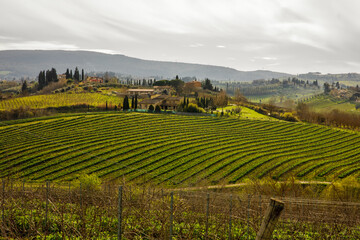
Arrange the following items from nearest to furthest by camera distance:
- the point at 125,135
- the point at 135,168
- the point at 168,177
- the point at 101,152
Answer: the point at 168,177, the point at 135,168, the point at 101,152, the point at 125,135

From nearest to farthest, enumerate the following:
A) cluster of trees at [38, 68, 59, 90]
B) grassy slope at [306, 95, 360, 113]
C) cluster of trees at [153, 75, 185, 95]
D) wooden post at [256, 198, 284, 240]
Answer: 1. wooden post at [256, 198, 284, 240]
2. cluster of trees at [153, 75, 185, 95]
3. cluster of trees at [38, 68, 59, 90]
4. grassy slope at [306, 95, 360, 113]

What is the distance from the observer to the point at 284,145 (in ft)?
192

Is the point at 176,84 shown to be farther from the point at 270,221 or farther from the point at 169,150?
the point at 270,221

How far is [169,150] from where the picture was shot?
166 feet

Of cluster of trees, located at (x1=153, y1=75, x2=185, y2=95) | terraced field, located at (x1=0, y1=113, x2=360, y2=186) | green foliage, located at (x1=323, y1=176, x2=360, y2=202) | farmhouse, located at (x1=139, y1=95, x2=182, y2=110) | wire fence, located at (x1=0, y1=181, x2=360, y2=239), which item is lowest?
terraced field, located at (x1=0, y1=113, x2=360, y2=186)

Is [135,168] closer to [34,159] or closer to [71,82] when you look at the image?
[34,159]

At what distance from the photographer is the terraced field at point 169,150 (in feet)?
137

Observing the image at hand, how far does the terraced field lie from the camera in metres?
41.8

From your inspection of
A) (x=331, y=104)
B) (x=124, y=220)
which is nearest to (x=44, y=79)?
(x=124, y=220)

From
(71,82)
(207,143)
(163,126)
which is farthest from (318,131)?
(71,82)

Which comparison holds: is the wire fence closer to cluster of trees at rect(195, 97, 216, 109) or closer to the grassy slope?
cluster of trees at rect(195, 97, 216, 109)

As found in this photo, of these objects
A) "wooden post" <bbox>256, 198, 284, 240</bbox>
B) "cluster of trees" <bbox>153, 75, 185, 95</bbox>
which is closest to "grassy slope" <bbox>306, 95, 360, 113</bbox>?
"cluster of trees" <bbox>153, 75, 185, 95</bbox>

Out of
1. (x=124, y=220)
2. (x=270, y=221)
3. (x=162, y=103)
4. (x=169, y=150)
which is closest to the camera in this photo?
(x=270, y=221)

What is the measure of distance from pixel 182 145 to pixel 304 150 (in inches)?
910
